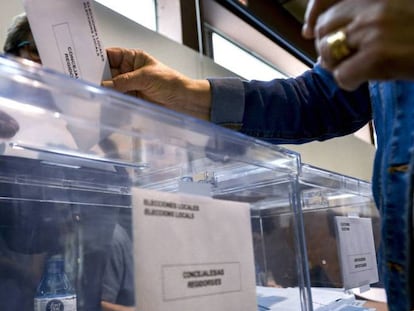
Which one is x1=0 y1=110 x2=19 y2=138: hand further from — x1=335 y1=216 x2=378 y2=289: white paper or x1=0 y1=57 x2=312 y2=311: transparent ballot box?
x1=335 y1=216 x2=378 y2=289: white paper

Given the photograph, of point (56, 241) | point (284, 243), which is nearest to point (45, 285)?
point (56, 241)

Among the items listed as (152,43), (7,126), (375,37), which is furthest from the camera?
(152,43)

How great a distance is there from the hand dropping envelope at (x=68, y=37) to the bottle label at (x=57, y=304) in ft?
0.59

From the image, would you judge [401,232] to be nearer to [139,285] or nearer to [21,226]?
[139,285]

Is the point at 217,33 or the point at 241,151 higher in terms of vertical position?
the point at 217,33

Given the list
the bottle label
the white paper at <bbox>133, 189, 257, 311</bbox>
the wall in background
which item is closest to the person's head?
the wall in background

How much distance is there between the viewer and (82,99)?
13.6 inches

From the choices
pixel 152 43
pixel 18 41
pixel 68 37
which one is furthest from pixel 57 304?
pixel 152 43

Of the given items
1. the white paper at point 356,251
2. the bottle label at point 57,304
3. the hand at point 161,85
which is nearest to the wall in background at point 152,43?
the hand at point 161,85

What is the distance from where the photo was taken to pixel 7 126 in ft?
1.41

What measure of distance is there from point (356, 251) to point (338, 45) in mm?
406

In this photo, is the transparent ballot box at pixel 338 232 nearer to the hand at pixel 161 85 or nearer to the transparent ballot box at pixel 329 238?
the transparent ballot box at pixel 329 238

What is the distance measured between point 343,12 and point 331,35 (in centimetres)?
2

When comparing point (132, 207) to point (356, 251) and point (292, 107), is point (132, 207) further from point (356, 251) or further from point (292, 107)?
point (292, 107)
